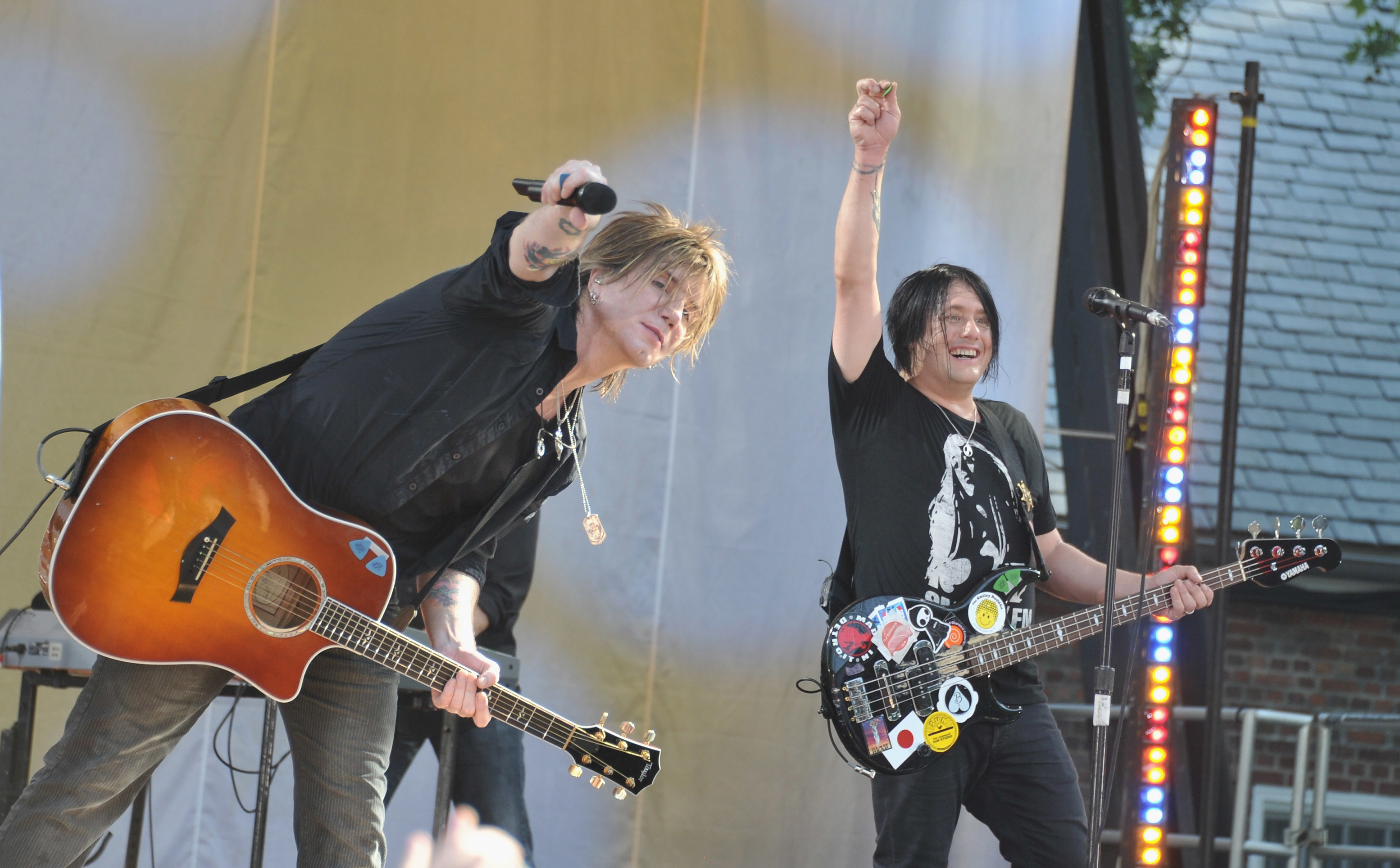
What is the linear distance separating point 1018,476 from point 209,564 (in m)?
1.81

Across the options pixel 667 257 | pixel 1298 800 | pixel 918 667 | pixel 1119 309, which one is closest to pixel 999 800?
pixel 918 667

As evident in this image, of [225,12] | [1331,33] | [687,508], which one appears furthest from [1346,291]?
[225,12]

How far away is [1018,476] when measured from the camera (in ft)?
9.77

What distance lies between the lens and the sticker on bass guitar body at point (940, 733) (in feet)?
8.88

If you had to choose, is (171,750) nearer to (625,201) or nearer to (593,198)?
(593,198)

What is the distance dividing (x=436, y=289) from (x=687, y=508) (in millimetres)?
1675

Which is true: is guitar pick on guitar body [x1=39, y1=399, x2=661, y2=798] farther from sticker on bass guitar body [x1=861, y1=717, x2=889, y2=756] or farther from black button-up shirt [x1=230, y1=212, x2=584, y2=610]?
sticker on bass guitar body [x1=861, y1=717, x2=889, y2=756]

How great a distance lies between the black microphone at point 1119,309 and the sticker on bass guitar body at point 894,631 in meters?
0.78

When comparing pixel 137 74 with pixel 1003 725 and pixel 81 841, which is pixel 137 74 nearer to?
pixel 81 841

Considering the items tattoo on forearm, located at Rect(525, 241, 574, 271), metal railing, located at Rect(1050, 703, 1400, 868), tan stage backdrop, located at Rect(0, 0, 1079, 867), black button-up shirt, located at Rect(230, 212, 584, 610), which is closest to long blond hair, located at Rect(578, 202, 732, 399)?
black button-up shirt, located at Rect(230, 212, 584, 610)

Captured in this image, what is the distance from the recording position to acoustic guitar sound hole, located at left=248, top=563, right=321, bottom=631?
2273 mm

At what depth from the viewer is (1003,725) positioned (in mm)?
2768

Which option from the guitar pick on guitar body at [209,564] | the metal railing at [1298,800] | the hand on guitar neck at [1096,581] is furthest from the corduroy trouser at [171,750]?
the metal railing at [1298,800]

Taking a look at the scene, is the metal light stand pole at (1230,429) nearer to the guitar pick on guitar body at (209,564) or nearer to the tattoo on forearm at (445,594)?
the tattoo on forearm at (445,594)
